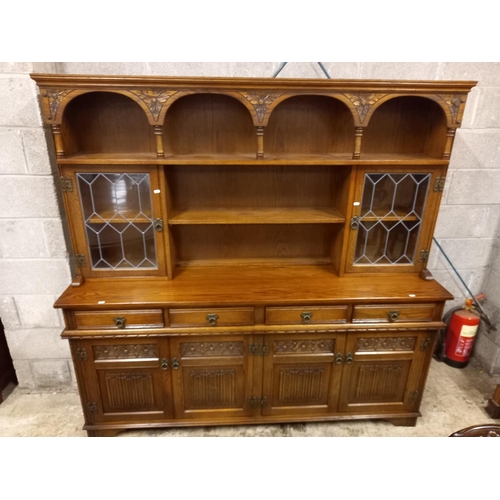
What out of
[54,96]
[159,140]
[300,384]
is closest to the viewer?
[54,96]

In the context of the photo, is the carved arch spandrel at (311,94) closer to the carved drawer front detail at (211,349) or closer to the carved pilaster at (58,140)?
the carved pilaster at (58,140)

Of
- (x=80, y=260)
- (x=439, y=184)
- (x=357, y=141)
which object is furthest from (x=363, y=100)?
(x=80, y=260)

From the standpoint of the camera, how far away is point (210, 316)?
1.71m

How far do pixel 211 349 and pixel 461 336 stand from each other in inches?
65.7

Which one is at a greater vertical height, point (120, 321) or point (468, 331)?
point (120, 321)

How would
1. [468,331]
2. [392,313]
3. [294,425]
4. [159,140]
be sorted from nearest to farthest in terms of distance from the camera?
[159,140] → [392,313] → [294,425] → [468,331]

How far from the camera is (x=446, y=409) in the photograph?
2.11 metres

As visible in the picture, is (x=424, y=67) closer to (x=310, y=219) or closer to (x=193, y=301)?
(x=310, y=219)

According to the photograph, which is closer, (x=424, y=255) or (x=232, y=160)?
(x=232, y=160)

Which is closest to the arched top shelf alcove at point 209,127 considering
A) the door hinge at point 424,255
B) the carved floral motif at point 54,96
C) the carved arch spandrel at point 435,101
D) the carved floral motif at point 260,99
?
the carved floral motif at point 260,99

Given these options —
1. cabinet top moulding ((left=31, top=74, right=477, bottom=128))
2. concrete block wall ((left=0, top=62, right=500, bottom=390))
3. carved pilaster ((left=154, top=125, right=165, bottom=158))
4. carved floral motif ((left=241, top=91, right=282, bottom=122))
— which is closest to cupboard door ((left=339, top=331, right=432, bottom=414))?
concrete block wall ((left=0, top=62, right=500, bottom=390))

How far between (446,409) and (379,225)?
1.20 m

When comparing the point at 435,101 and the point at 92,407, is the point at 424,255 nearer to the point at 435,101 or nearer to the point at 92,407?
the point at 435,101

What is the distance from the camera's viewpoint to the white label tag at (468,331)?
2.29m
